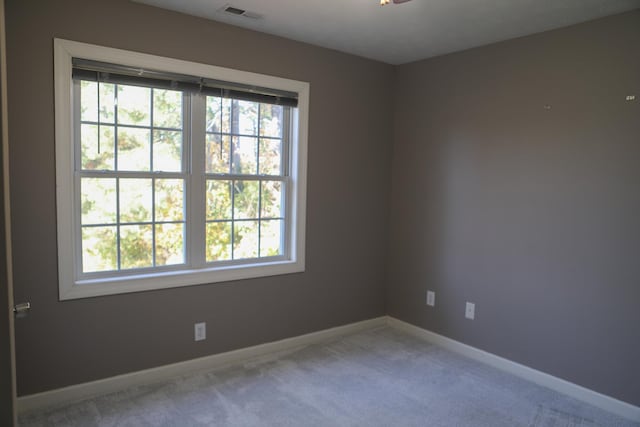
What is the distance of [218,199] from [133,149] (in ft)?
2.19

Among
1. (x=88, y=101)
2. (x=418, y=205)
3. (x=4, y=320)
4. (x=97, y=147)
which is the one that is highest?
(x=88, y=101)

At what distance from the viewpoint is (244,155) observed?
330cm

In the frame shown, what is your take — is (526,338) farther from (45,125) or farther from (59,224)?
(45,125)

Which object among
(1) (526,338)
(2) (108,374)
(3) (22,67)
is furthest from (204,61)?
(1) (526,338)

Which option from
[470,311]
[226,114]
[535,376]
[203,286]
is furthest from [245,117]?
[535,376]

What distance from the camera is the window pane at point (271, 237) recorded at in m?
3.46

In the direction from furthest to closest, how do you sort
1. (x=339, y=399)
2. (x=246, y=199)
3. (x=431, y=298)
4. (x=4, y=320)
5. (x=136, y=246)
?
(x=431, y=298) < (x=246, y=199) < (x=136, y=246) < (x=339, y=399) < (x=4, y=320)

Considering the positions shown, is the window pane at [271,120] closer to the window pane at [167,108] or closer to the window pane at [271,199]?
the window pane at [271,199]

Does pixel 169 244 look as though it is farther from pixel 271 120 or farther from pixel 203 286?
pixel 271 120

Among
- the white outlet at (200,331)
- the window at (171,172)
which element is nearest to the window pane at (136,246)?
the window at (171,172)

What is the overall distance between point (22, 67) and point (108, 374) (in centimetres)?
188

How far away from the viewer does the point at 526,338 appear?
3139mm

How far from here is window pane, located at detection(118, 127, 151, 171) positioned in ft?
9.16

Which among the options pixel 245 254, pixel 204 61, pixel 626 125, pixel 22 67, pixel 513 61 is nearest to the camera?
pixel 22 67
